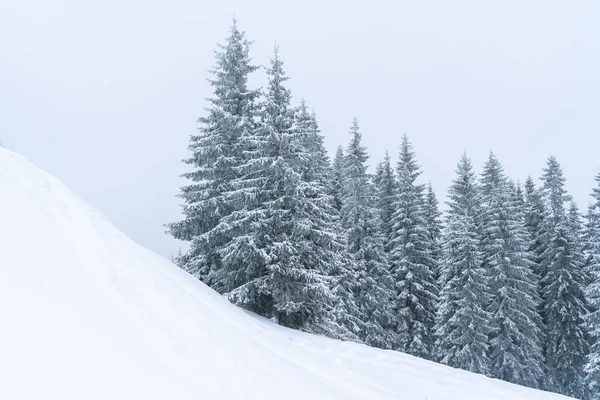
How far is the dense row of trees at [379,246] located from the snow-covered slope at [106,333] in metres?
6.25

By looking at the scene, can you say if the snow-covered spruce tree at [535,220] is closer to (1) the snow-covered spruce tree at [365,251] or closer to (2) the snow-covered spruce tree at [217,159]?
(1) the snow-covered spruce tree at [365,251]

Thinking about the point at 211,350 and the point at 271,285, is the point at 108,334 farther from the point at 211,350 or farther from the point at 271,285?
the point at 271,285

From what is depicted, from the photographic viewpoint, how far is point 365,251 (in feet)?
85.6

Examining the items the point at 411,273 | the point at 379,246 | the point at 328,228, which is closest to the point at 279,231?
the point at 328,228

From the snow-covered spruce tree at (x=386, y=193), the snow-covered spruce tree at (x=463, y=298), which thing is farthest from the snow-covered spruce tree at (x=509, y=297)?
the snow-covered spruce tree at (x=386, y=193)

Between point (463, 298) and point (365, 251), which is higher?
point (365, 251)

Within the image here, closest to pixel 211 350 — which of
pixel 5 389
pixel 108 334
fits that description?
pixel 108 334

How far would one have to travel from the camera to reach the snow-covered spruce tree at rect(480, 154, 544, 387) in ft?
82.6

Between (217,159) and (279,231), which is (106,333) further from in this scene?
(217,159)

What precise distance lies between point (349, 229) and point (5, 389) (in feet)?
76.2

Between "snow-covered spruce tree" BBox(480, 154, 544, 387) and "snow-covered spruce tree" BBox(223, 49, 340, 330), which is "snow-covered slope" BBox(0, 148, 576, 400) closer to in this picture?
"snow-covered spruce tree" BBox(223, 49, 340, 330)

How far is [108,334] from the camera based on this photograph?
5.13 m

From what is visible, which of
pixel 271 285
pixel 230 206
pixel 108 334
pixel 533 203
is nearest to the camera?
pixel 108 334

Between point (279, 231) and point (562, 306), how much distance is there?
23406 millimetres
